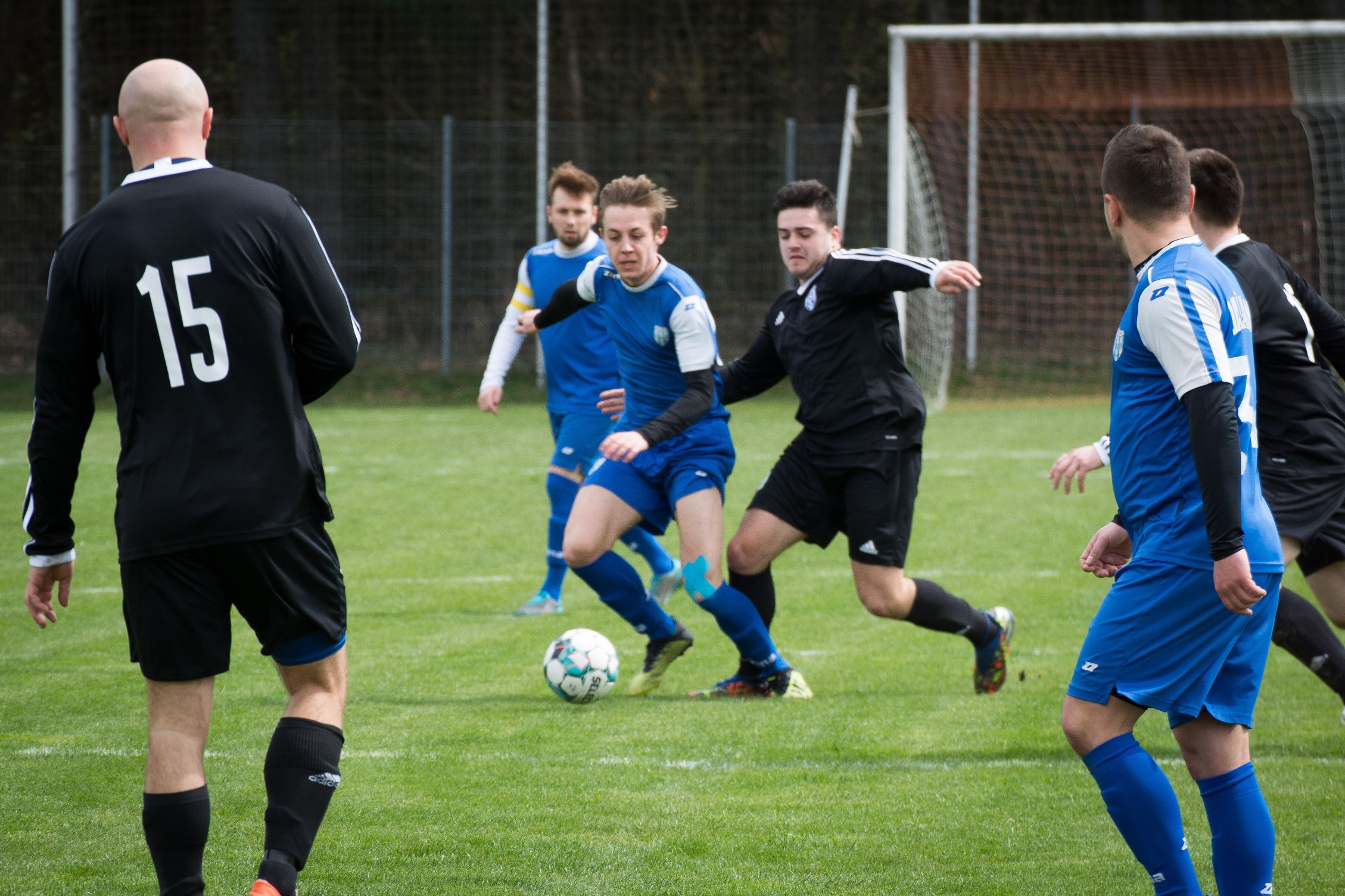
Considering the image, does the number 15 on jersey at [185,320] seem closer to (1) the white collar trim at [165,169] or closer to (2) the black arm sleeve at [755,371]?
(1) the white collar trim at [165,169]

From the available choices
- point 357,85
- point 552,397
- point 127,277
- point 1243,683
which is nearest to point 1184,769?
point 1243,683

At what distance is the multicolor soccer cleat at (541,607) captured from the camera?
22.5ft

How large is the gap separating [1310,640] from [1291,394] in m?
0.88

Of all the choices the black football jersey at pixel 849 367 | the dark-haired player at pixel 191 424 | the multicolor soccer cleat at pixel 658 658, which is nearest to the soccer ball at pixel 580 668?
the multicolor soccer cleat at pixel 658 658

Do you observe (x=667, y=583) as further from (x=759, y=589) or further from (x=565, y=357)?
(x=565, y=357)

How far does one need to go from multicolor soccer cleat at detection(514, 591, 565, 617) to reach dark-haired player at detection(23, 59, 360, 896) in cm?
379

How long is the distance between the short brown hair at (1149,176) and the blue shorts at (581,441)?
4.35 metres

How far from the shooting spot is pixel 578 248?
287 inches

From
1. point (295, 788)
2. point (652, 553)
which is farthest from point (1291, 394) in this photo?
point (652, 553)

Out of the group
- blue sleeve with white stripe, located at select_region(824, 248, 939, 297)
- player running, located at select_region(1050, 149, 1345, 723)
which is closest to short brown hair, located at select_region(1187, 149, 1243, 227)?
player running, located at select_region(1050, 149, 1345, 723)

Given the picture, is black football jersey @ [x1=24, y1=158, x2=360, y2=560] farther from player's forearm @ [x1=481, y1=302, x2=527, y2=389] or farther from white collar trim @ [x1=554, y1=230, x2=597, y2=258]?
white collar trim @ [x1=554, y1=230, x2=597, y2=258]

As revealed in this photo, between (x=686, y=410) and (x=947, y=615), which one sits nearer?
(x=686, y=410)

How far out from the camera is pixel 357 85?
68.9ft

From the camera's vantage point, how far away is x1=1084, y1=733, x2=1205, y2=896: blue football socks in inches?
116
